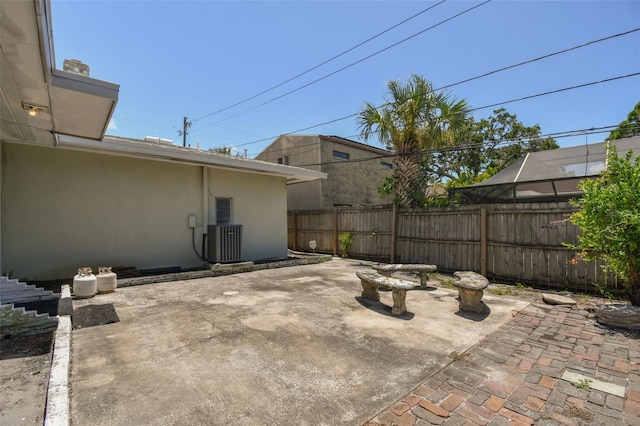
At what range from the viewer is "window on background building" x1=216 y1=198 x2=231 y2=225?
29.6ft

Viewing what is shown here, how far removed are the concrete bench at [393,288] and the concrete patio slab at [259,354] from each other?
0.17m

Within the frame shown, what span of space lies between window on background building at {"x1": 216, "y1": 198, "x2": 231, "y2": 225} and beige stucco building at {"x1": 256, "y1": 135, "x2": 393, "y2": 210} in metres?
6.30

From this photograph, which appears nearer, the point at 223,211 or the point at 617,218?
the point at 617,218

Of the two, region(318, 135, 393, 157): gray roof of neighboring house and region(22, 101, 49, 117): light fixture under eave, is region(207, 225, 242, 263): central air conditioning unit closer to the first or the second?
region(22, 101, 49, 117): light fixture under eave

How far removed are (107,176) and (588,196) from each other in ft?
31.4

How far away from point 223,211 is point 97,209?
310cm

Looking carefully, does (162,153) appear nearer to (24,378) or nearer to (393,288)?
(24,378)

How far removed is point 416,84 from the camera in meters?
9.26

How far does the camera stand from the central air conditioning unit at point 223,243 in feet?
26.1

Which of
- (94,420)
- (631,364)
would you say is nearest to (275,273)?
(94,420)

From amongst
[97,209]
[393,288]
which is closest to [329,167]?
[97,209]

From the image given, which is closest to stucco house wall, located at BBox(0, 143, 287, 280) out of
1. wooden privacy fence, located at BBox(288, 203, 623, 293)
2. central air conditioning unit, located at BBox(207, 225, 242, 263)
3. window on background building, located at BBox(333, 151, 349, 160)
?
central air conditioning unit, located at BBox(207, 225, 242, 263)

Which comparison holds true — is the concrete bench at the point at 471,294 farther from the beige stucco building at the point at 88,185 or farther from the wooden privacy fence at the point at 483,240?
the beige stucco building at the point at 88,185

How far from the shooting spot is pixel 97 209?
6969 millimetres
